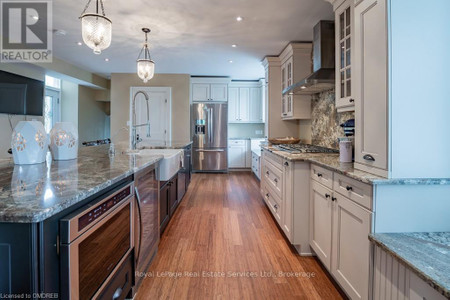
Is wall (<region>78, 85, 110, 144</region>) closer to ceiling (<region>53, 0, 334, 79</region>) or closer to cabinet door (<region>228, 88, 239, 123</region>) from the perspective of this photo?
ceiling (<region>53, 0, 334, 79</region>)

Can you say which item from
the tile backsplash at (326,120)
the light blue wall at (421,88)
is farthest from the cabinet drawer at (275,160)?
the light blue wall at (421,88)

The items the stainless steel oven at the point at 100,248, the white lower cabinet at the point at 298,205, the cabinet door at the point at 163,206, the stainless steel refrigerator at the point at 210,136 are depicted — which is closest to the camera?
the stainless steel oven at the point at 100,248

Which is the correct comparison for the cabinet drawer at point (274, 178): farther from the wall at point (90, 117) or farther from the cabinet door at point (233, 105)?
the wall at point (90, 117)

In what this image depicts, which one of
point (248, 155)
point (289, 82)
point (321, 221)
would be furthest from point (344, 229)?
point (248, 155)

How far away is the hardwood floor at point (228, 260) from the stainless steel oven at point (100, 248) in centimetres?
48

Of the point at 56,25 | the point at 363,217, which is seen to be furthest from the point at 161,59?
the point at 363,217

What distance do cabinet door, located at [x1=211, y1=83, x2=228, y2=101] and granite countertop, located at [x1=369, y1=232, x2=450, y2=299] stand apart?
564cm

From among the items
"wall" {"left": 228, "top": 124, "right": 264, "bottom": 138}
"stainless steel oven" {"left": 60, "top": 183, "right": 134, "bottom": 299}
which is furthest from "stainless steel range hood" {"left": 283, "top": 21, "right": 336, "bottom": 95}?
"wall" {"left": 228, "top": 124, "right": 264, "bottom": 138}

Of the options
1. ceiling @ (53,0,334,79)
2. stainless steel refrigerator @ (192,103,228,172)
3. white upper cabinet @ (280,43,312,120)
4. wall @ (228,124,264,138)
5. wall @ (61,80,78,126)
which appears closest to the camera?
ceiling @ (53,0,334,79)

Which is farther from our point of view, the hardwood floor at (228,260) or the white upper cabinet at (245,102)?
the white upper cabinet at (245,102)

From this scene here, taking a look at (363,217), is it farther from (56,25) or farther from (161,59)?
(161,59)

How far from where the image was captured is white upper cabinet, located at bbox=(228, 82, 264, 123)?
694 centimetres

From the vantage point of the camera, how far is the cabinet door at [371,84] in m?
1.38

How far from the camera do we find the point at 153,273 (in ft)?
6.55
